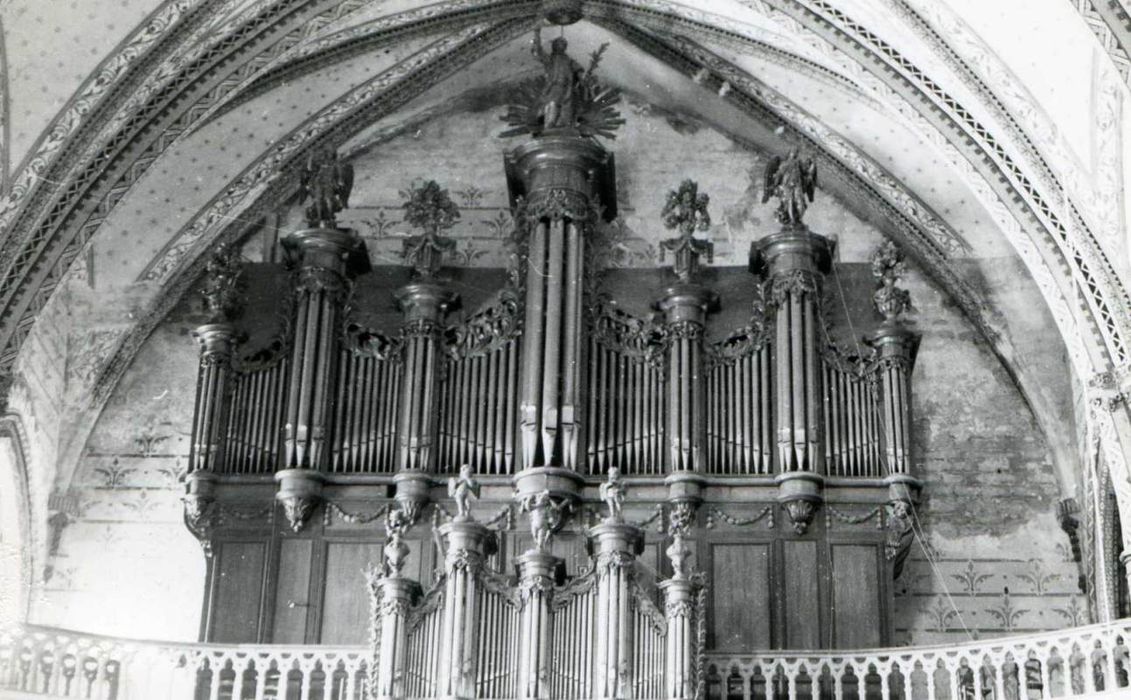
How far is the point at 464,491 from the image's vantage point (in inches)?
765

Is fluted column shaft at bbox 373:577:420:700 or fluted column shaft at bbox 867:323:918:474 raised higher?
fluted column shaft at bbox 867:323:918:474

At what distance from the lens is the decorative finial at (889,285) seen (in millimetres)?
21328

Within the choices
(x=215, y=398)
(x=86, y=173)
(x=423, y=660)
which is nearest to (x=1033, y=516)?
(x=423, y=660)

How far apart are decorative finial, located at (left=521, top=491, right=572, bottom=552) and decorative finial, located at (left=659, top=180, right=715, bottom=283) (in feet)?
8.85

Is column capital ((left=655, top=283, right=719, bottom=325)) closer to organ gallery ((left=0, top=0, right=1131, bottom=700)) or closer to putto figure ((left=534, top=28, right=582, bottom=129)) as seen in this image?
organ gallery ((left=0, top=0, right=1131, bottom=700))

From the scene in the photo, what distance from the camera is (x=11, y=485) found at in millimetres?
21547

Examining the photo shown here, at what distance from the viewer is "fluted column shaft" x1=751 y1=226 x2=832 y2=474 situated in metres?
20.7

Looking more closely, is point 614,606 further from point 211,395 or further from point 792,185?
point 792,185

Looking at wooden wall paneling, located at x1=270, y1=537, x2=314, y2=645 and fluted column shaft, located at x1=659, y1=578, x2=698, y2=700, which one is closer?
fluted column shaft, located at x1=659, y1=578, x2=698, y2=700

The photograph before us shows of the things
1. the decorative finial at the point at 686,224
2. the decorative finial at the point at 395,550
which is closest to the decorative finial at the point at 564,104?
the decorative finial at the point at 686,224

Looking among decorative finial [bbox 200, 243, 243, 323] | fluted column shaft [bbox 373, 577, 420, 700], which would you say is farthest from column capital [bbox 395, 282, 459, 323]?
fluted column shaft [bbox 373, 577, 420, 700]

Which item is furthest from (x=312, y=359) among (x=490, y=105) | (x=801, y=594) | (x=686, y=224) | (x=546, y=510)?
(x=801, y=594)

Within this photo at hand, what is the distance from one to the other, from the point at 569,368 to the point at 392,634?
356 cm

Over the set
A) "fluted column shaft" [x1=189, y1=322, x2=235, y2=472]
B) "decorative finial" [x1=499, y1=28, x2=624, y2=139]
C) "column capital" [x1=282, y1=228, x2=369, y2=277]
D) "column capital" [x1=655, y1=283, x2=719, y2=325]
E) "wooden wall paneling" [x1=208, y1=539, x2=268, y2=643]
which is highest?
"decorative finial" [x1=499, y1=28, x2=624, y2=139]
